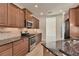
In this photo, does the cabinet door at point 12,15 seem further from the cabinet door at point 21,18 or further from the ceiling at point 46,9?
the ceiling at point 46,9

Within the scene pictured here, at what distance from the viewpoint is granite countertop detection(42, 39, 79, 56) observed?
146cm

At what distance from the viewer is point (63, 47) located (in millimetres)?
1768

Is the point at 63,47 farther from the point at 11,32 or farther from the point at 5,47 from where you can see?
the point at 11,32

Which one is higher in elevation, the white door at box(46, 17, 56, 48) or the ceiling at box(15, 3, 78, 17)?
the ceiling at box(15, 3, 78, 17)

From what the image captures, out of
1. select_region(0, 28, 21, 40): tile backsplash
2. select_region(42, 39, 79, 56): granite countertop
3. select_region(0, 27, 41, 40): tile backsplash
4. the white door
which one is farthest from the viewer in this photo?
select_region(0, 28, 21, 40): tile backsplash

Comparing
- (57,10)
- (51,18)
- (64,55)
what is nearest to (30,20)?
(51,18)

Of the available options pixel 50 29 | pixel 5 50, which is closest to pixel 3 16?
pixel 5 50

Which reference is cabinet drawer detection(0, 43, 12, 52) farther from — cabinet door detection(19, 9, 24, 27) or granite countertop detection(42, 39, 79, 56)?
granite countertop detection(42, 39, 79, 56)

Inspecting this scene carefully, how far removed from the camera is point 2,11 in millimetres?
2141

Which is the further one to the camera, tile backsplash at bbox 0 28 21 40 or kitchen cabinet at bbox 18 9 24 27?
tile backsplash at bbox 0 28 21 40

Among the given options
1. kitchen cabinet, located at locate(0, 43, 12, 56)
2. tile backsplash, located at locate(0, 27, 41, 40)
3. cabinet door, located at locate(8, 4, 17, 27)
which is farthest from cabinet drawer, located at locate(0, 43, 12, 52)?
cabinet door, located at locate(8, 4, 17, 27)

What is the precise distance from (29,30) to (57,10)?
22.5 inches

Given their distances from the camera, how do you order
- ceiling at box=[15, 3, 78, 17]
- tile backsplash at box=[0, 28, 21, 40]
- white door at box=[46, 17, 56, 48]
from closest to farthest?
1. ceiling at box=[15, 3, 78, 17]
2. white door at box=[46, 17, 56, 48]
3. tile backsplash at box=[0, 28, 21, 40]

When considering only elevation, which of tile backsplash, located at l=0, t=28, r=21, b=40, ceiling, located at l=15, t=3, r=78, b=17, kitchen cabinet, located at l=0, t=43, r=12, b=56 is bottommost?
kitchen cabinet, located at l=0, t=43, r=12, b=56
